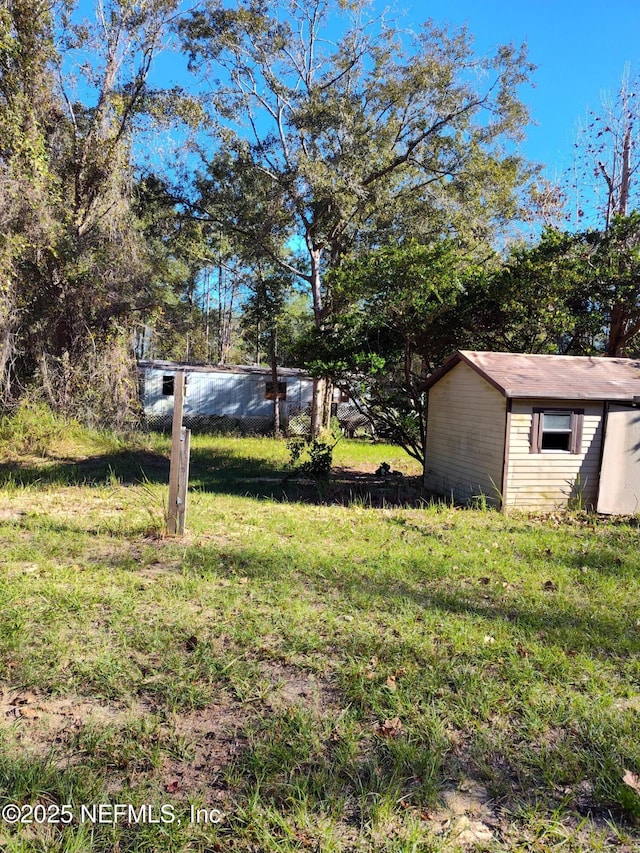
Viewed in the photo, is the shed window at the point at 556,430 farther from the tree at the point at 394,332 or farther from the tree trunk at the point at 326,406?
the tree trunk at the point at 326,406

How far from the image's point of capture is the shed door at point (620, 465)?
29.1 ft

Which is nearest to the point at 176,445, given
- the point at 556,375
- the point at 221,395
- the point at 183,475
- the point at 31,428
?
the point at 183,475

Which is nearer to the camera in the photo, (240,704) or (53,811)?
(53,811)

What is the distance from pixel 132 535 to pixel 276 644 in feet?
9.98

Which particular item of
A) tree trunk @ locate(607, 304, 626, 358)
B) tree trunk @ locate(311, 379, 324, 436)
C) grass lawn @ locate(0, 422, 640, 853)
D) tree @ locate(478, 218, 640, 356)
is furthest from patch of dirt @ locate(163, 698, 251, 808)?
tree trunk @ locate(311, 379, 324, 436)

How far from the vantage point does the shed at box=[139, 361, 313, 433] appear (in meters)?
20.1

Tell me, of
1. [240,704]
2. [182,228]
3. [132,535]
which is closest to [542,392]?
[132,535]

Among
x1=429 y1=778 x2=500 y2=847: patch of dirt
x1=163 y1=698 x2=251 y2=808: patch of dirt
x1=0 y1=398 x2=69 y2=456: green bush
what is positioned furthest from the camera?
x1=0 y1=398 x2=69 y2=456: green bush

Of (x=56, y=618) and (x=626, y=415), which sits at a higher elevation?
(x=626, y=415)

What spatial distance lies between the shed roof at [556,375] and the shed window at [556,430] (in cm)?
35

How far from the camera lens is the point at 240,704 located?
290cm

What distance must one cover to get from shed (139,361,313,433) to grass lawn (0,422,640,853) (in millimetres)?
14366

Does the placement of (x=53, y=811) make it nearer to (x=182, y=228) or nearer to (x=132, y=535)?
(x=132, y=535)

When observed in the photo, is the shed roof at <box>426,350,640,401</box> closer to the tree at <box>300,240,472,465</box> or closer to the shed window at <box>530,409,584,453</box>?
the shed window at <box>530,409,584,453</box>
